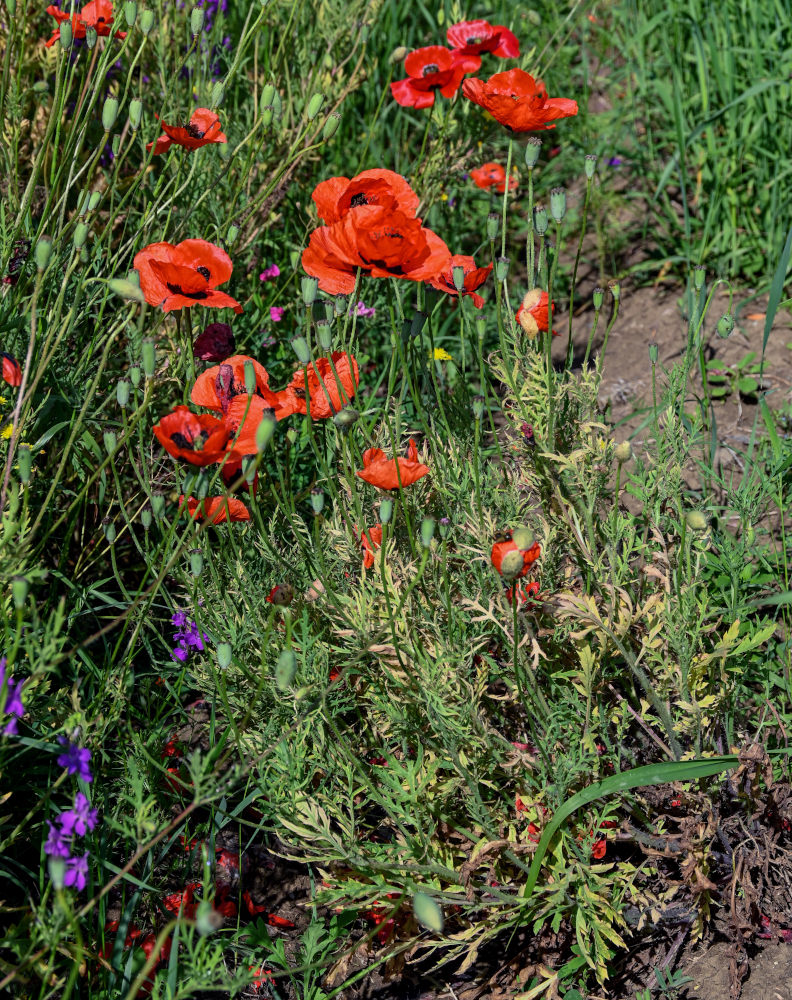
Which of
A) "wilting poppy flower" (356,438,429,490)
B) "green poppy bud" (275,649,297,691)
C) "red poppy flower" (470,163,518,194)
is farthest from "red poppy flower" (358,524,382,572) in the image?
"red poppy flower" (470,163,518,194)

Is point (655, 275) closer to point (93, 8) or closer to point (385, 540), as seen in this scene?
point (93, 8)

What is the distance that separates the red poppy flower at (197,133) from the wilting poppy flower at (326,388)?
21.2 inches

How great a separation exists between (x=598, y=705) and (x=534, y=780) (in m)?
0.17

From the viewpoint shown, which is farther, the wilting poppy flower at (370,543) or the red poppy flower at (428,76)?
the red poppy flower at (428,76)

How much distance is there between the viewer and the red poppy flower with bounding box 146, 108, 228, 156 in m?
1.93

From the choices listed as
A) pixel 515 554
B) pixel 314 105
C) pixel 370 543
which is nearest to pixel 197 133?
pixel 314 105

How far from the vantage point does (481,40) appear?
2.37 metres

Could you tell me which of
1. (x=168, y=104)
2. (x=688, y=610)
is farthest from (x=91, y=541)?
(x=688, y=610)

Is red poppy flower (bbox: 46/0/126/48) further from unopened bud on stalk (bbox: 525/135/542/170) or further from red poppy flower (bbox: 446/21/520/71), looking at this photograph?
unopened bud on stalk (bbox: 525/135/542/170)

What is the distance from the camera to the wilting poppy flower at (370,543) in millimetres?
1704

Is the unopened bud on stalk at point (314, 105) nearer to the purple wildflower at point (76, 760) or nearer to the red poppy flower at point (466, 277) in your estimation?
the red poppy flower at point (466, 277)

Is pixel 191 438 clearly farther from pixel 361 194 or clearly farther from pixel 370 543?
pixel 361 194

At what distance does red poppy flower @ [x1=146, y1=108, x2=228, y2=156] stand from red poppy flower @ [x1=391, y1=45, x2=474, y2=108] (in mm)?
536

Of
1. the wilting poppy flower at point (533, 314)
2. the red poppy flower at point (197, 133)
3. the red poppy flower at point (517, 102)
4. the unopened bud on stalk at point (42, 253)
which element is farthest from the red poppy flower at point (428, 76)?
the unopened bud on stalk at point (42, 253)
